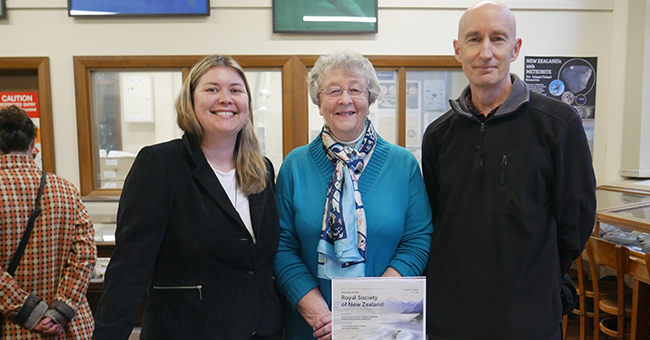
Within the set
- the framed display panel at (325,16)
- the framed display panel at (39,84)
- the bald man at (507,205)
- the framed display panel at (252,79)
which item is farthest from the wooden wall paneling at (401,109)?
the framed display panel at (39,84)

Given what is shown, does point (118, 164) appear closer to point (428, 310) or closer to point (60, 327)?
point (60, 327)

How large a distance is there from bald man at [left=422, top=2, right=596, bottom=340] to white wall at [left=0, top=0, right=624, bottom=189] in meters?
2.45

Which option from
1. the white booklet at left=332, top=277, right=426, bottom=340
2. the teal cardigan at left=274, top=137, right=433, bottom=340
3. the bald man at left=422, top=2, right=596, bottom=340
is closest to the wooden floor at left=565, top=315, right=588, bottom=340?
the bald man at left=422, top=2, right=596, bottom=340

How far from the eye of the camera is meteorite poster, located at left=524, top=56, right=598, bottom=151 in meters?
3.83

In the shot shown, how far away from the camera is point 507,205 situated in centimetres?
135

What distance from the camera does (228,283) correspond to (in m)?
1.32

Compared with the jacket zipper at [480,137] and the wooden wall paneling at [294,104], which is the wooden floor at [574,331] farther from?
the wooden wall paneling at [294,104]

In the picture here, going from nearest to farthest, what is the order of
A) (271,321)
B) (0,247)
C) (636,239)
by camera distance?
(271,321) → (0,247) → (636,239)

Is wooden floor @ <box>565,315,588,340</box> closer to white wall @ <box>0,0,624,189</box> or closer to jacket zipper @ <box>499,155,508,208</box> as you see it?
white wall @ <box>0,0,624,189</box>

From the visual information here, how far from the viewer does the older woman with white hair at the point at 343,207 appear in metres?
1.49

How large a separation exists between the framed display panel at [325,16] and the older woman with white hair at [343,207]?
2233 millimetres

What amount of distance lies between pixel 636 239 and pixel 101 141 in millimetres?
4484

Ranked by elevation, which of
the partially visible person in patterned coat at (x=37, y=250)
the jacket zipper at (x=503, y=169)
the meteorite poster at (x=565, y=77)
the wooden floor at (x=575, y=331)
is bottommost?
the wooden floor at (x=575, y=331)

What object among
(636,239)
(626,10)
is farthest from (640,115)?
(636,239)
